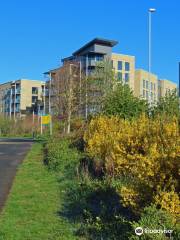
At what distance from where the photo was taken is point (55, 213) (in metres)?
8.32

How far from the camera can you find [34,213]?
8320mm

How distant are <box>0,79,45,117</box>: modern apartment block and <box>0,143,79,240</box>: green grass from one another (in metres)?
103

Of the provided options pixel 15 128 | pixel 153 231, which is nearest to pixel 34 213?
pixel 153 231

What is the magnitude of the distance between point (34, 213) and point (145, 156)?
2.49 metres

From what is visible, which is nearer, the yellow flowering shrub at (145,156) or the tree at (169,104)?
the yellow flowering shrub at (145,156)

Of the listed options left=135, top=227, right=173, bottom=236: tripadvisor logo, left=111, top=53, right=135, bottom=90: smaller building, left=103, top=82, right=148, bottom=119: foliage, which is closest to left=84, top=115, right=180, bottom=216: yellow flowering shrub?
left=135, top=227, right=173, bottom=236: tripadvisor logo

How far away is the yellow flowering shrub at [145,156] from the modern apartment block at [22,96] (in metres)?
102

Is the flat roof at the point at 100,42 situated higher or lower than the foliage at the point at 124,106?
higher

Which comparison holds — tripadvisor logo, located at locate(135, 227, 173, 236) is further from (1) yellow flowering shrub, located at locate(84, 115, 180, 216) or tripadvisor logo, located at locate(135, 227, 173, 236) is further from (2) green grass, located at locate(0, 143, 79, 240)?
(2) green grass, located at locate(0, 143, 79, 240)

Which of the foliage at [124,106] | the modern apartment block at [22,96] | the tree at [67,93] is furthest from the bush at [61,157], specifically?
the modern apartment block at [22,96]

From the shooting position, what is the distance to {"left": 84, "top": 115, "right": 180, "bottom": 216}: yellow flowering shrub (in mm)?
6391

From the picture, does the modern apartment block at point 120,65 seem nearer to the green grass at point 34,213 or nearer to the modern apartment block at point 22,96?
the modern apartment block at point 22,96

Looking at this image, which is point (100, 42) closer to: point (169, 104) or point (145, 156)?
point (169, 104)

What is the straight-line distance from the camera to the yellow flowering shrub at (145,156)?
6.39 m
